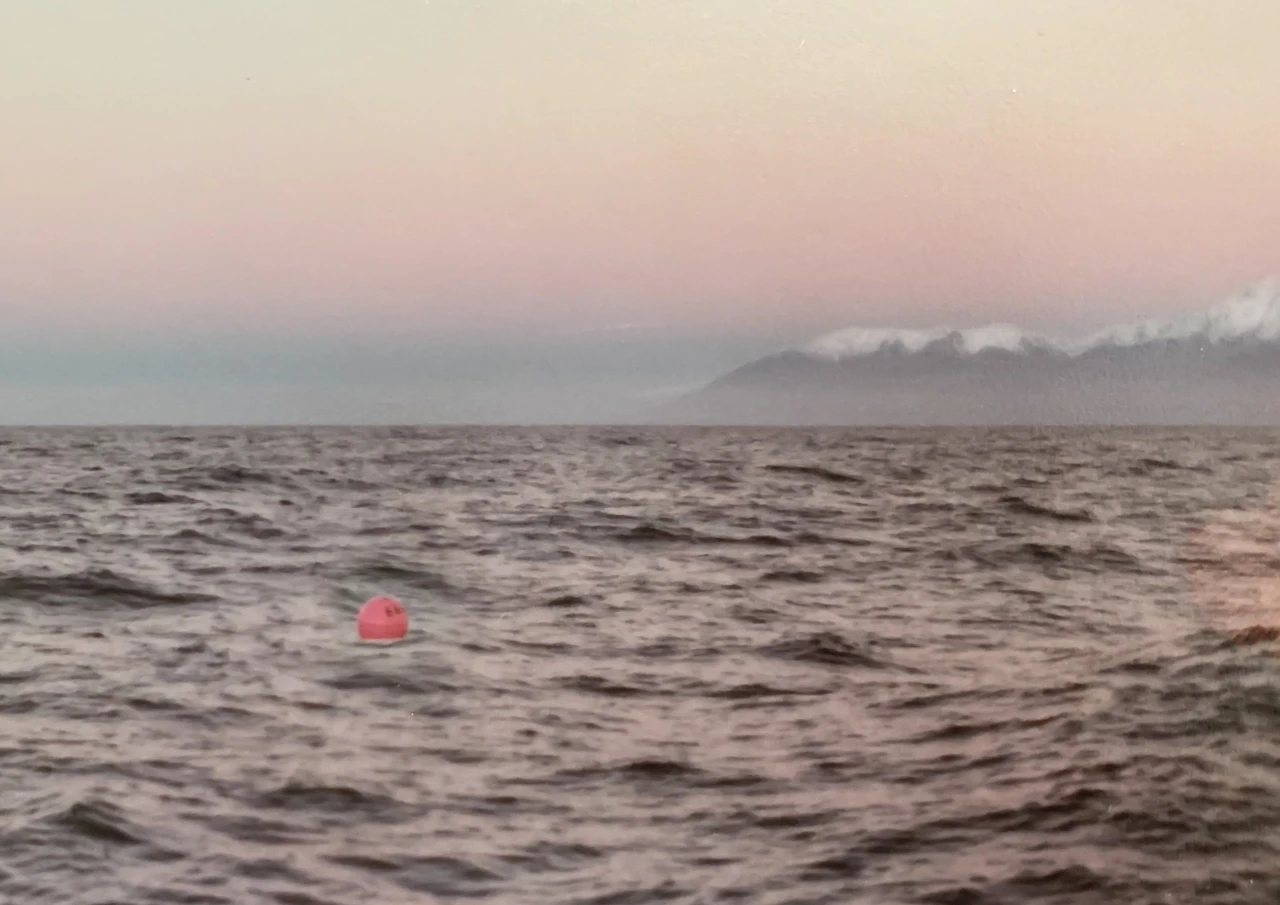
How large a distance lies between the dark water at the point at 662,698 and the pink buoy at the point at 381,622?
90mm

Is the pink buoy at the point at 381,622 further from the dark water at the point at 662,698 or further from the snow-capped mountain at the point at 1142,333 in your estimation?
the snow-capped mountain at the point at 1142,333

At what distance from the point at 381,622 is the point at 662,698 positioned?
56.0 inches

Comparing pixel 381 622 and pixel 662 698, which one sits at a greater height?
pixel 381 622

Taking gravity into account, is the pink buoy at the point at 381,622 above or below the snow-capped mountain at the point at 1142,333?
below

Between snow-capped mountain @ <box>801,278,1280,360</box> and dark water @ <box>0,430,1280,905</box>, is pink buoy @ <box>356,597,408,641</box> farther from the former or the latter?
snow-capped mountain @ <box>801,278,1280,360</box>

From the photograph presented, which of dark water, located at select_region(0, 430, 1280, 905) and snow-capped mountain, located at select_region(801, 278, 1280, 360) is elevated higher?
snow-capped mountain, located at select_region(801, 278, 1280, 360)

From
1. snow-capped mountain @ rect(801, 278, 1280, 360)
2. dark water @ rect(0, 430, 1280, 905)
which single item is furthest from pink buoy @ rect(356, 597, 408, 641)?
snow-capped mountain @ rect(801, 278, 1280, 360)

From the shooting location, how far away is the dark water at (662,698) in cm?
289

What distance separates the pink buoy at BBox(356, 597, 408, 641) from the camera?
15.8 ft

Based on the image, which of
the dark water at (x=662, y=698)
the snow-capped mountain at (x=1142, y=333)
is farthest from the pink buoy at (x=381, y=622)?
the snow-capped mountain at (x=1142, y=333)

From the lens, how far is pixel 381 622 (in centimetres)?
487

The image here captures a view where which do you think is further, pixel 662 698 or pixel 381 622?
pixel 381 622

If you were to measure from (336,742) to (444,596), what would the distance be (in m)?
2.03

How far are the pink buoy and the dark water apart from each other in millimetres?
90
